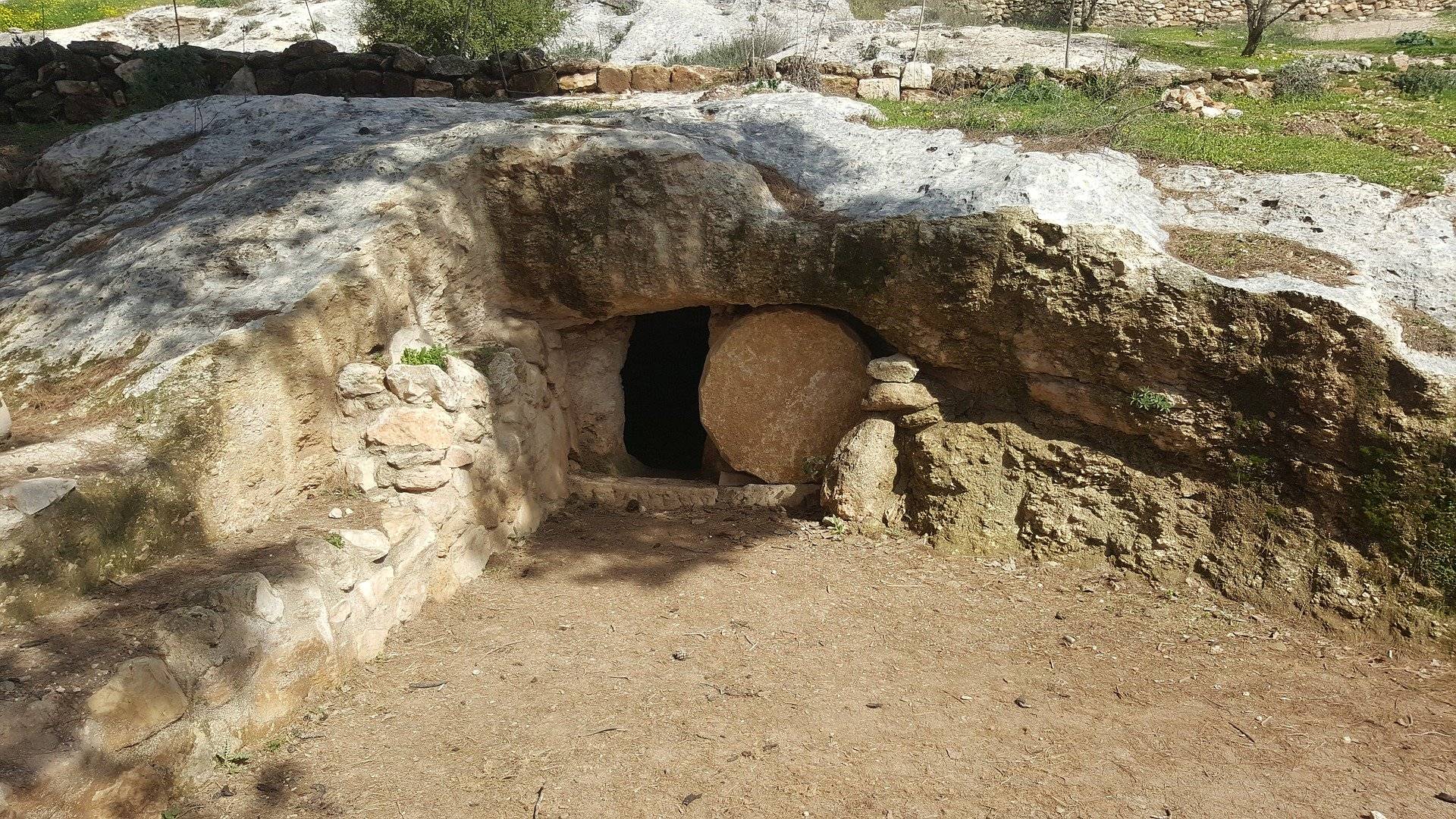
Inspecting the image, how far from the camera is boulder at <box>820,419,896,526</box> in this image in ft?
19.2

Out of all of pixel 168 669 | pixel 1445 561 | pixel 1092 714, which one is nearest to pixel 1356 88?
pixel 1445 561

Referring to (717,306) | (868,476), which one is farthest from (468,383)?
(868,476)

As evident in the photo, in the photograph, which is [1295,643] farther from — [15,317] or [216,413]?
[15,317]

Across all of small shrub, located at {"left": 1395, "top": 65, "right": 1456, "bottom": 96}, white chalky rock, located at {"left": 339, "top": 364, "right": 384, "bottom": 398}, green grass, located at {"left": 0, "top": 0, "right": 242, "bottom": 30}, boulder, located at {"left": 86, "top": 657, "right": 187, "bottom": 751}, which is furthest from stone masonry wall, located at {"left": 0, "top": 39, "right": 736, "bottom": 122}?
green grass, located at {"left": 0, "top": 0, "right": 242, "bottom": 30}

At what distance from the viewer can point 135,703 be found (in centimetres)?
311

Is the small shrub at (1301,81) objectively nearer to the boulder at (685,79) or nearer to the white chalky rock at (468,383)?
the boulder at (685,79)

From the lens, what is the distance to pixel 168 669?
329cm

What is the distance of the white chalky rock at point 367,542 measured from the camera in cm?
436

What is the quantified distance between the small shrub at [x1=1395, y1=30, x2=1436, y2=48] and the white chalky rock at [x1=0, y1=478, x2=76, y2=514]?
1386 cm

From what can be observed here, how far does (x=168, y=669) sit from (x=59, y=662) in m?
0.33

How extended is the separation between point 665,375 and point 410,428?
149 inches

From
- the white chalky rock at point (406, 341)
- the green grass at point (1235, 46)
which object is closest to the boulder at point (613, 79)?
the white chalky rock at point (406, 341)

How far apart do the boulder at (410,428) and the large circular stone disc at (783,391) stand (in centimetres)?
206

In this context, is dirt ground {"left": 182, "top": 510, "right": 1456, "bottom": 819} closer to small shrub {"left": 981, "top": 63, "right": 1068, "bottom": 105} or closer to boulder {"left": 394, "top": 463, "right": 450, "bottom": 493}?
boulder {"left": 394, "top": 463, "right": 450, "bottom": 493}
